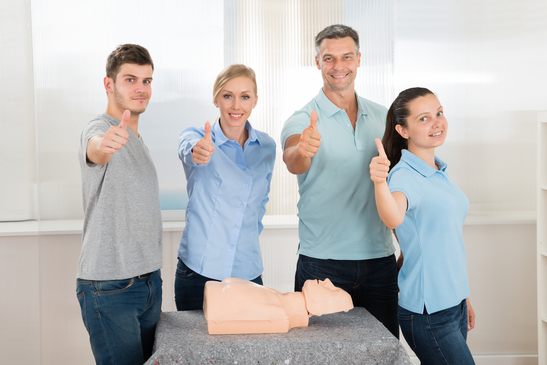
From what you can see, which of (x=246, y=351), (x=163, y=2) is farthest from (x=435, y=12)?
(x=246, y=351)

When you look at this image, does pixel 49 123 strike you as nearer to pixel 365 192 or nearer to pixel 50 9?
pixel 50 9

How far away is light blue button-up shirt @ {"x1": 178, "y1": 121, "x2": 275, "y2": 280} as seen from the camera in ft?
5.50

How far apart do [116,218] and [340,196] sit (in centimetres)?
79

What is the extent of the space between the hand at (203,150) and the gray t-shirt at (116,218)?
18cm

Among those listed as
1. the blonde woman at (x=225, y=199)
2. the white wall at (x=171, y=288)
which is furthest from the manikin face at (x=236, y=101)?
the white wall at (x=171, y=288)

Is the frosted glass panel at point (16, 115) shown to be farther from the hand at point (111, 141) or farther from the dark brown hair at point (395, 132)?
the dark brown hair at point (395, 132)

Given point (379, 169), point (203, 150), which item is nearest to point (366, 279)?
point (379, 169)

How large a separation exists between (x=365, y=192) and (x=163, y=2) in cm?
173

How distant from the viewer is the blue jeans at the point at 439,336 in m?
1.40

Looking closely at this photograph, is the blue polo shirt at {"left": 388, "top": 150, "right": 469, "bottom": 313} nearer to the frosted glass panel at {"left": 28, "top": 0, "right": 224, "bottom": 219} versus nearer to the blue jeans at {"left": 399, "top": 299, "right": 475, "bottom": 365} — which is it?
the blue jeans at {"left": 399, "top": 299, "right": 475, "bottom": 365}

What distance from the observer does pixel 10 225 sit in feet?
8.88

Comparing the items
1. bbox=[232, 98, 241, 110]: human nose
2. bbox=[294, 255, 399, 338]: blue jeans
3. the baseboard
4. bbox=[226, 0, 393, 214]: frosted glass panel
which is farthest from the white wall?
bbox=[232, 98, 241, 110]: human nose

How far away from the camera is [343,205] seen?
1.72 metres

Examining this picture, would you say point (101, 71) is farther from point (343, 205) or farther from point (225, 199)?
point (343, 205)
